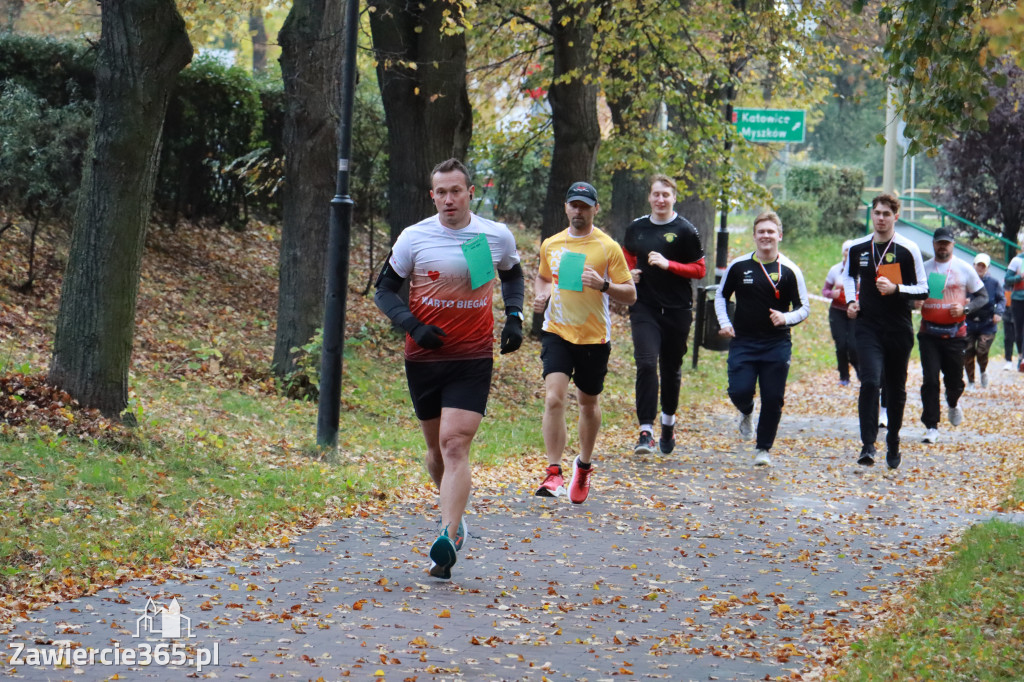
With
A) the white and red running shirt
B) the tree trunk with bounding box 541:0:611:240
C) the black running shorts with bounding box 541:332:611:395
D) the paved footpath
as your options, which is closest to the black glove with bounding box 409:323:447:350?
the white and red running shirt

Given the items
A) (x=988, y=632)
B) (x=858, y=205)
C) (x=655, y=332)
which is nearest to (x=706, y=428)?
(x=655, y=332)

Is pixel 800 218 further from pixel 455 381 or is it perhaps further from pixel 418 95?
pixel 455 381

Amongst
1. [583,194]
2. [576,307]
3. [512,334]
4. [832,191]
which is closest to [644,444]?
[576,307]

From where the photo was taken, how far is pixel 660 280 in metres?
11.7

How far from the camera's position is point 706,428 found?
15383mm

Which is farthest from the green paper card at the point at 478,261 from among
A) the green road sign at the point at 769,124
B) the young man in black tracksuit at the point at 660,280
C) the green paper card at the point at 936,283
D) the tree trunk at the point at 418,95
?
the green road sign at the point at 769,124

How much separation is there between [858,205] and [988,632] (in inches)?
1408

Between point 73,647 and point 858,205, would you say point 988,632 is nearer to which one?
point 73,647

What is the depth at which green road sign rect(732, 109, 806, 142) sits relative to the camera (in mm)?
20109

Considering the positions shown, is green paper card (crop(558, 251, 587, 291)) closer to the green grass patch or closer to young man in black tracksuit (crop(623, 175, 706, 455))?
young man in black tracksuit (crop(623, 175, 706, 455))

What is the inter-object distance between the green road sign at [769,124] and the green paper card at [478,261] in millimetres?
13572

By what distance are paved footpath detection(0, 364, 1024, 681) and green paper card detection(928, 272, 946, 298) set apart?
256 centimetres

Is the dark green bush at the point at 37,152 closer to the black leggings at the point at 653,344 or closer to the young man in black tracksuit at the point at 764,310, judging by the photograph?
the black leggings at the point at 653,344

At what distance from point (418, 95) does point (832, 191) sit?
26.0 m
